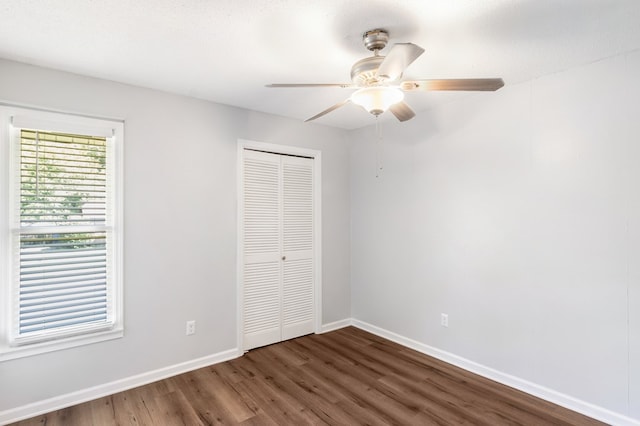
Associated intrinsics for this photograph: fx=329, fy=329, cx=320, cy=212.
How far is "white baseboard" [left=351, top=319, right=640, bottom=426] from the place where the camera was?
7.06ft

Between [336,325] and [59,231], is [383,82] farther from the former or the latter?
[336,325]

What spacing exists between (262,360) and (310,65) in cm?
261

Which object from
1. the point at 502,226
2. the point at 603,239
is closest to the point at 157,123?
the point at 502,226

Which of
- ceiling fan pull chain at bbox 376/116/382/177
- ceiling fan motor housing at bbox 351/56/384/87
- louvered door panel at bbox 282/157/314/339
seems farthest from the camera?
ceiling fan pull chain at bbox 376/116/382/177

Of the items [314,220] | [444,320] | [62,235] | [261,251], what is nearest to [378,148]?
[314,220]

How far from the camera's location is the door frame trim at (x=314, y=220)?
126 inches

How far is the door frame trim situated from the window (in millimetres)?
1006

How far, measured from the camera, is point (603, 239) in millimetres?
2193

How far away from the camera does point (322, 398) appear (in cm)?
248

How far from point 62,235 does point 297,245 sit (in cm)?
211

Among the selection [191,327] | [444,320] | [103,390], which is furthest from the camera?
[444,320]

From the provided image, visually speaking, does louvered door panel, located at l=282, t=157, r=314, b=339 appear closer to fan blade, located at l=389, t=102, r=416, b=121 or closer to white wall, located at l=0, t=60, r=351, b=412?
white wall, located at l=0, t=60, r=351, b=412

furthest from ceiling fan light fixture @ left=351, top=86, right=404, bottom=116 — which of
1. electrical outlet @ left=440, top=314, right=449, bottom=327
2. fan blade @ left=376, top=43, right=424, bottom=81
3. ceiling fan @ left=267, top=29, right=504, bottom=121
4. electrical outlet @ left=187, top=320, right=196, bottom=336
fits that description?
electrical outlet @ left=187, top=320, right=196, bottom=336

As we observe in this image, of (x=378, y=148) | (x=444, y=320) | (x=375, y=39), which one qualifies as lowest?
(x=444, y=320)
